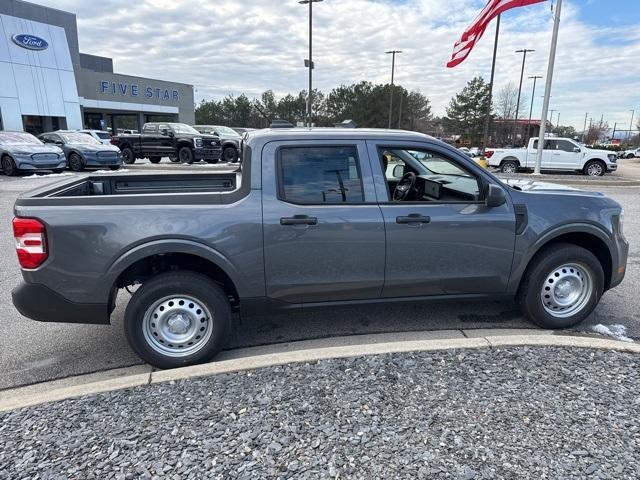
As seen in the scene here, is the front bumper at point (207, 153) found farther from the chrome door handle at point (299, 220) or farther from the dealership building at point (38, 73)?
the chrome door handle at point (299, 220)

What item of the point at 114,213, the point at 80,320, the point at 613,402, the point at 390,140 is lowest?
the point at 613,402

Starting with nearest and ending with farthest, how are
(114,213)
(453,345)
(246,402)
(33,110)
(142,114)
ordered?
(246,402)
(114,213)
(453,345)
(33,110)
(142,114)

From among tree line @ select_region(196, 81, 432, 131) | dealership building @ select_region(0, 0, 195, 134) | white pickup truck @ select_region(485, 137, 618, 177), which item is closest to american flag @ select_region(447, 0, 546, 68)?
white pickup truck @ select_region(485, 137, 618, 177)

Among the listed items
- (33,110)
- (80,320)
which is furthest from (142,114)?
(80,320)

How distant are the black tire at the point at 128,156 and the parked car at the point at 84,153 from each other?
3.94 metres

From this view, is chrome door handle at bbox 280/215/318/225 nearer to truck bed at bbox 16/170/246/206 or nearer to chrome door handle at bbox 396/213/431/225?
truck bed at bbox 16/170/246/206

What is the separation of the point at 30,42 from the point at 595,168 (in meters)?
37.1

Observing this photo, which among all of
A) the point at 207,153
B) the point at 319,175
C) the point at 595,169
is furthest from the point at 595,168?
the point at 319,175

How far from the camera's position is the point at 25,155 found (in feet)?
51.8

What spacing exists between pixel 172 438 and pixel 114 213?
1.57 m

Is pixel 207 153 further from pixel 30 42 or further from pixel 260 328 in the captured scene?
pixel 30 42

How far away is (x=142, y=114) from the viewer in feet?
175

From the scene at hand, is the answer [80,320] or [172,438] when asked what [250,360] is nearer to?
[172,438]

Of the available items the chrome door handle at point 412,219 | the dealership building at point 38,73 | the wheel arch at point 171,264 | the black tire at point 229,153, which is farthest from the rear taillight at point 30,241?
the dealership building at point 38,73
